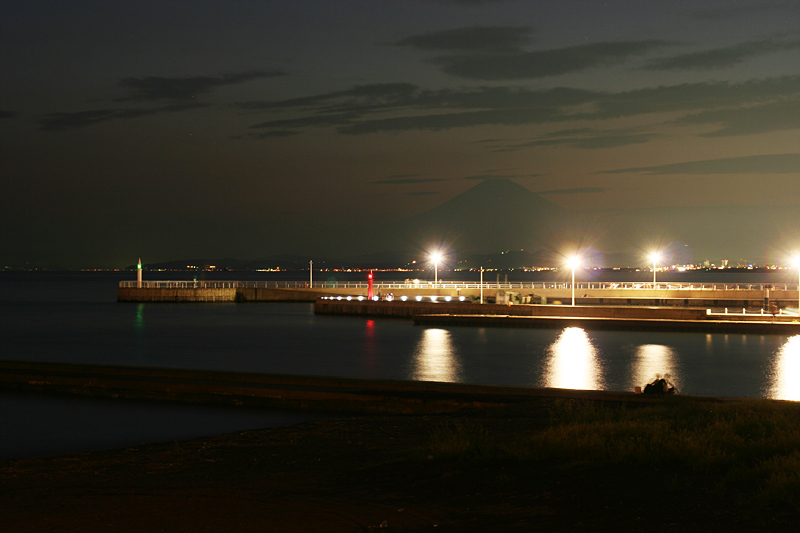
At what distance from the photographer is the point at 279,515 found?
28.0ft

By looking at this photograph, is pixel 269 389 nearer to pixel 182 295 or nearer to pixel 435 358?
pixel 435 358

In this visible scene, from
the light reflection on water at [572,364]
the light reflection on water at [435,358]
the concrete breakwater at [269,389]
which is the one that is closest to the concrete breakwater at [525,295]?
the light reflection on water at [435,358]

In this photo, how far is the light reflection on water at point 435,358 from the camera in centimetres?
3341

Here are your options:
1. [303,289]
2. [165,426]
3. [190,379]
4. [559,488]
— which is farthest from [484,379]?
[303,289]

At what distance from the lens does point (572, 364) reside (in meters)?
37.2

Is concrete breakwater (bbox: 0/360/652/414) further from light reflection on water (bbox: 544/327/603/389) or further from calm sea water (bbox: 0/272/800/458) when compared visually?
light reflection on water (bbox: 544/327/603/389)

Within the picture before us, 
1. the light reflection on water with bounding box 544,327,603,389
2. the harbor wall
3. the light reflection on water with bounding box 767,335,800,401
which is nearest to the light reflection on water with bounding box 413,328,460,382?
the light reflection on water with bounding box 544,327,603,389

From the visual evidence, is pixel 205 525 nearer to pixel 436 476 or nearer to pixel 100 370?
pixel 436 476

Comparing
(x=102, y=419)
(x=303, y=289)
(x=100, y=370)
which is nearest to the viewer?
(x=102, y=419)

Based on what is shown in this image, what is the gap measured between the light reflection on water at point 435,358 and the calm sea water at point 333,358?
0.21 ft

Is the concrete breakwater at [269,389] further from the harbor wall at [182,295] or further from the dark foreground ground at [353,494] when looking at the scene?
the harbor wall at [182,295]

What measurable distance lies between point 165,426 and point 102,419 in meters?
2.34

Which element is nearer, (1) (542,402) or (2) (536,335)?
(1) (542,402)

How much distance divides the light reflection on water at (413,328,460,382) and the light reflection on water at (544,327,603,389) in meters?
4.42
